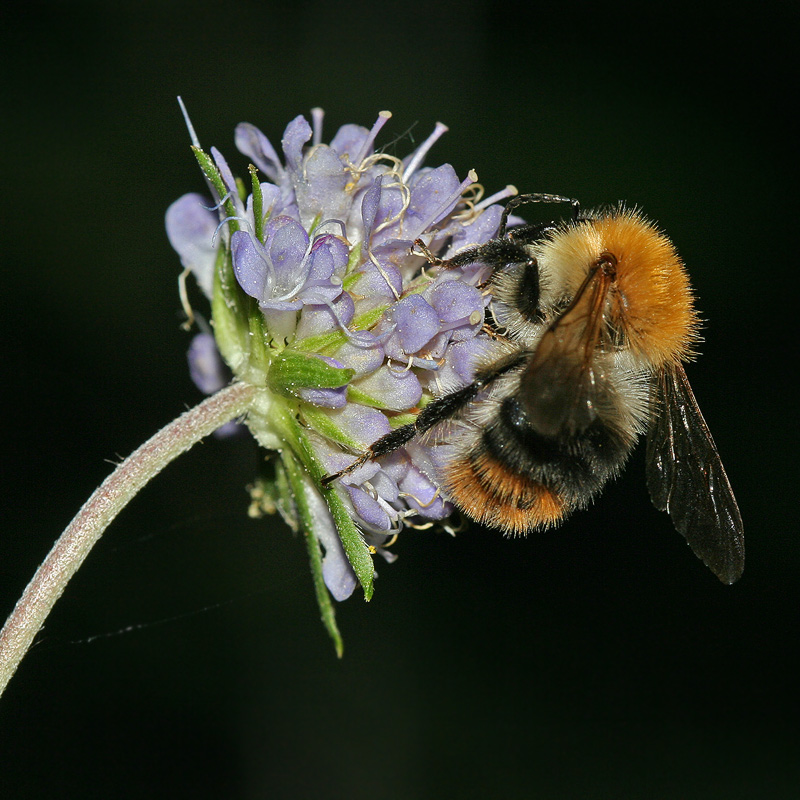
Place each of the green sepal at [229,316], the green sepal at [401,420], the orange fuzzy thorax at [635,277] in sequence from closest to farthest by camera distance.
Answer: the orange fuzzy thorax at [635,277] < the green sepal at [401,420] < the green sepal at [229,316]

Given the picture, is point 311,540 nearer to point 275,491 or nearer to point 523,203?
point 275,491

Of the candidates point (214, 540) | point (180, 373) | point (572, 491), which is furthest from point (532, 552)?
point (572, 491)

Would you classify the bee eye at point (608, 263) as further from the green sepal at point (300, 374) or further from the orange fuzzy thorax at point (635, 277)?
the green sepal at point (300, 374)

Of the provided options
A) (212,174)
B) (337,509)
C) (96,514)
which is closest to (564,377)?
(337,509)

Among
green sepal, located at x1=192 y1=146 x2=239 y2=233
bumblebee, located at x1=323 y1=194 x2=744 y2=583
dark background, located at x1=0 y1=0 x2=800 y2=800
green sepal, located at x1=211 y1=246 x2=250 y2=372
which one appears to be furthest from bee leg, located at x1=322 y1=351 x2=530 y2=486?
dark background, located at x1=0 y1=0 x2=800 y2=800

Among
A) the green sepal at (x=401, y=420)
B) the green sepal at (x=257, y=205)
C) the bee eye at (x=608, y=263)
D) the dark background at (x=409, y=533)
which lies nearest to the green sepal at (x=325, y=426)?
the green sepal at (x=401, y=420)

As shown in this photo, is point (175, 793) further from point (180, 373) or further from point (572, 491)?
point (572, 491)
